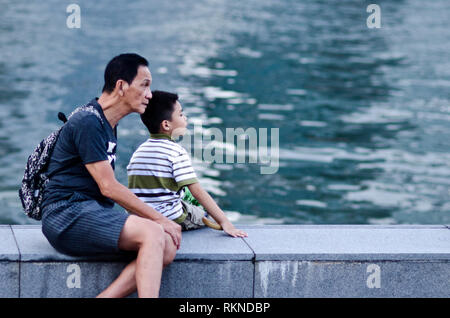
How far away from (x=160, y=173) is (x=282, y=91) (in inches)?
785

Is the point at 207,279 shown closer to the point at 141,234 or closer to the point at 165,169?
the point at 141,234

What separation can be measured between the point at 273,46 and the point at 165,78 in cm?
905

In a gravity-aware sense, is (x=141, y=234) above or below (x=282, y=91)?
above

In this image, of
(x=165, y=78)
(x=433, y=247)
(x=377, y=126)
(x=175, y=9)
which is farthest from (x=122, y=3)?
(x=433, y=247)

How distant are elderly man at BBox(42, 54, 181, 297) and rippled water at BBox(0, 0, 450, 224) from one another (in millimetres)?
→ 7695

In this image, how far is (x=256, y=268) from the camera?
15.0 ft

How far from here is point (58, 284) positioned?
4383 mm

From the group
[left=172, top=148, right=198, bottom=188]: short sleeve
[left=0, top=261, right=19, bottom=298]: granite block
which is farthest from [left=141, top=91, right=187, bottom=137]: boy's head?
[left=0, top=261, right=19, bottom=298]: granite block

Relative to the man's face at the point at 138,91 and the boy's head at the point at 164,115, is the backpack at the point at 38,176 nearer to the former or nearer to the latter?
the man's face at the point at 138,91
